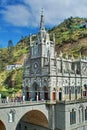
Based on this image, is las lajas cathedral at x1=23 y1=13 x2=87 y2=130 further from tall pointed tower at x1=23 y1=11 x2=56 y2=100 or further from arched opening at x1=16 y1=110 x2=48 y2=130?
arched opening at x1=16 y1=110 x2=48 y2=130

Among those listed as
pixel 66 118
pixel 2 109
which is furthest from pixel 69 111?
pixel 2 109

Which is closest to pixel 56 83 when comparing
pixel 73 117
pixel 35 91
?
pixel 35 91

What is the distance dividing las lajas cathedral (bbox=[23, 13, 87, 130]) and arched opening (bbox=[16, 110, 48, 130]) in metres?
2.70

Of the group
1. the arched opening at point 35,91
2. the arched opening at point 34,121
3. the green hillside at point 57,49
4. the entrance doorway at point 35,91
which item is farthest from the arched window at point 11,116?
the green hillside at point 57,49

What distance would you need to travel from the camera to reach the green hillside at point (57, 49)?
10375 centimetres

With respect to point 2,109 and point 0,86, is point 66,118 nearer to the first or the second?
point 2,109

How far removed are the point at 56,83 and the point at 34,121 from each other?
9177 millimetres

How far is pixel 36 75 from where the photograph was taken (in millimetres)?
49688

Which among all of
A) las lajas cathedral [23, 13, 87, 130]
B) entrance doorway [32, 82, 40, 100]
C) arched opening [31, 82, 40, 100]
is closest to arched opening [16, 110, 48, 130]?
las lajas cathedral [23, 13, 87, 130]

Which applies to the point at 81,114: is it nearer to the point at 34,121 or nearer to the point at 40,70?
the point at 34,121

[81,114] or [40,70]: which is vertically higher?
[40,70]

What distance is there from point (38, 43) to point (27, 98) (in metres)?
11.9

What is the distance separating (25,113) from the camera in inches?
1647

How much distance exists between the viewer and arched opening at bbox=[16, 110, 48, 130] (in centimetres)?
4682
